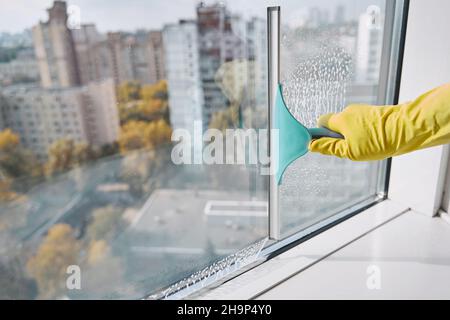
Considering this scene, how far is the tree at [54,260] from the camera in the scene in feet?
2.60

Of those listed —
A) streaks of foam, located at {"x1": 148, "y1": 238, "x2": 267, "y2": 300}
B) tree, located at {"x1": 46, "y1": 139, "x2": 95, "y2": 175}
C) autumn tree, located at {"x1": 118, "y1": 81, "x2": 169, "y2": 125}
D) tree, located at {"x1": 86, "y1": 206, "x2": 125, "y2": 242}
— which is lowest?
streaks of foam, located at {"x1": 148, "y1": 238, "x2": 267, "y2": 300}

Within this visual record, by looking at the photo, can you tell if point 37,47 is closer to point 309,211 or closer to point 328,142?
point 328,142

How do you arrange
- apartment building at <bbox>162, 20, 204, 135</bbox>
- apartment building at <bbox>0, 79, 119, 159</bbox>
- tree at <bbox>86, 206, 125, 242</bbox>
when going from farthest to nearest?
tree at <bbox>86, 206, 125, 242</bbox>, apartment building at <bbox>162, 20, 204, 135</bbox>, apartment building at <bbox>0, 79, 119, 159</bbox>

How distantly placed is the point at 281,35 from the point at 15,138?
575mm

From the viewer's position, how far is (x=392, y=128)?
664mm

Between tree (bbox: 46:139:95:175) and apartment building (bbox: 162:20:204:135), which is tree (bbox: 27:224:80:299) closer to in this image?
tree (bbox: 46:139:95:175)

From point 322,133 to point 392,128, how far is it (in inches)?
5.3

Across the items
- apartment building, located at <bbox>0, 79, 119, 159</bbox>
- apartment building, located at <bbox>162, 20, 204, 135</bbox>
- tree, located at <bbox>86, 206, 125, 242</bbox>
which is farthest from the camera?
tree, located at <bbox>86, 206, 125, 242</bbox>

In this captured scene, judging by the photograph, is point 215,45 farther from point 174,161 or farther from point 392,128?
point 392,128

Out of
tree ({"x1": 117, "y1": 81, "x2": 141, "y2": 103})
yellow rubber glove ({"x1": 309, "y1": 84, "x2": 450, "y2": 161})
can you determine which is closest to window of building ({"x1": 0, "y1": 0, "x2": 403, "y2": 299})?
tree ({"x1": 117, "y1": 81, "x2": 141, "y2": 103})

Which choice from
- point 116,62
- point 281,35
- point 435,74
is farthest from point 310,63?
point 116,62

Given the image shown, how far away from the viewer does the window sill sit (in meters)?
0.74

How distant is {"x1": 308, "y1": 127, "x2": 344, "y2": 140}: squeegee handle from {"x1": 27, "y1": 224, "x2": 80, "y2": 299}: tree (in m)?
0.64

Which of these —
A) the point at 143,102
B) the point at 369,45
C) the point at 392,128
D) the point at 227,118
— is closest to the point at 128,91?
the point at 143,102
